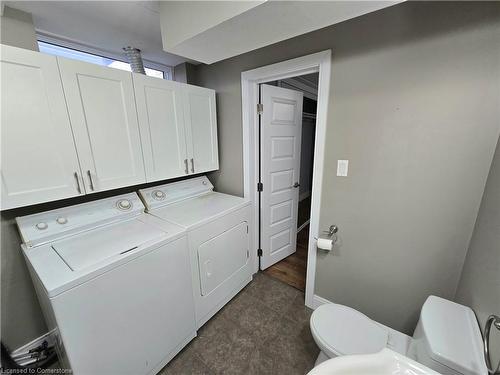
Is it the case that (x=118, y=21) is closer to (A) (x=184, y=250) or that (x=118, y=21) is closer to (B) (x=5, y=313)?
(A) (x=184, y=250)

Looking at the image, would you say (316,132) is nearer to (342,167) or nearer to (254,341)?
(342,167)

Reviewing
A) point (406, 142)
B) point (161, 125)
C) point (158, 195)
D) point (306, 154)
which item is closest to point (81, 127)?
point (161, 125)

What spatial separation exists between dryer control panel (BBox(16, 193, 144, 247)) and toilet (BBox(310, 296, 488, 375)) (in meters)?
1.62

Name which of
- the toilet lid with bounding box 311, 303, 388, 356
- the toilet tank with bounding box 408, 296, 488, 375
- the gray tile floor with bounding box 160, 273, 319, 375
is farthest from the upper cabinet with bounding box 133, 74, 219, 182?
the toilet tank with bounding box 408, 296, 488, 375

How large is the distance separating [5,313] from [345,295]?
2.52 metres

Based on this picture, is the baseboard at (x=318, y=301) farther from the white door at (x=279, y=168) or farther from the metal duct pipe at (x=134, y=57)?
the metal duct pipe at (x=134, y=57)

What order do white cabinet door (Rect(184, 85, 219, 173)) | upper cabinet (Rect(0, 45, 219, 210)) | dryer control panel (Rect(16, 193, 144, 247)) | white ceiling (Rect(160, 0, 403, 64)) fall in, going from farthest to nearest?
white cabinet door (Rect(184, 85, 219, 173)), dryer control panel (Rect(16, 193, 144, 247)), upper cabinet (Rect(0, 45, 219, 210)), white ceiling (Rect(160, 0, 403, 64))

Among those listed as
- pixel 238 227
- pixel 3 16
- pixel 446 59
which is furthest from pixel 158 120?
pixel 446 59

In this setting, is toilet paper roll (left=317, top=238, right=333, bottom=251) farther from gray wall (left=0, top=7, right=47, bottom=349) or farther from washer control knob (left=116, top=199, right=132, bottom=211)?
gray wall (left=0, top=7, right=47, bottom=349)

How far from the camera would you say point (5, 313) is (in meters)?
1.40

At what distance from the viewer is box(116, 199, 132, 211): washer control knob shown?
1.65 metres

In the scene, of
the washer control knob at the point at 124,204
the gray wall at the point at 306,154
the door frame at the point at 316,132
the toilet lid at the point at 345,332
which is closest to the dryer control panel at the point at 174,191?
the washer control knob at the point at 124,204

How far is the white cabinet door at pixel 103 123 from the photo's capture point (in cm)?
129

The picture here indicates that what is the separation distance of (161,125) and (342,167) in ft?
4.94
